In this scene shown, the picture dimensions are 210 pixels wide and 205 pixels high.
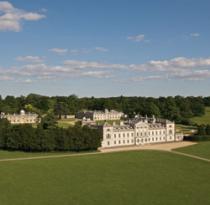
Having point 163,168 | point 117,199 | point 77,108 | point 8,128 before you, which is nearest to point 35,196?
point 117,199

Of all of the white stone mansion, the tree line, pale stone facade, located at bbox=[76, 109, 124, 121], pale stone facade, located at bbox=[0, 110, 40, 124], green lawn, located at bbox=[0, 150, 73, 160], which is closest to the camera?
green lawn, located at bbox=[0, 150, 73, 160]

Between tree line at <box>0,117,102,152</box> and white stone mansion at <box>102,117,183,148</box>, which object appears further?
white stone mansion at <box>102,117,183,148</box>

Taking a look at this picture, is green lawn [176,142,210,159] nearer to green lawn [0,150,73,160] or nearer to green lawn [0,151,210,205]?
green lawn [0,151,210,205]

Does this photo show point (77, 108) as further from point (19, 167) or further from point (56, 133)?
point (19, 167)

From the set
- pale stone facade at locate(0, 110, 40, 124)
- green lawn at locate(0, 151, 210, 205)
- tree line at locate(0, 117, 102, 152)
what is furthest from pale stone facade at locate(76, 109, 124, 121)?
green lawn at locate(0, 151, 210, 205)

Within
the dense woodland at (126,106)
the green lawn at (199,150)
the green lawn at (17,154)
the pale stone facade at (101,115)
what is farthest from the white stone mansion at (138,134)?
the pale stone facade at (101,115)

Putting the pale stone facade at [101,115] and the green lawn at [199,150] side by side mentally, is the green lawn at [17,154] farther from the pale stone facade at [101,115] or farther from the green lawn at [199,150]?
the pale stone facade at [101,115]
